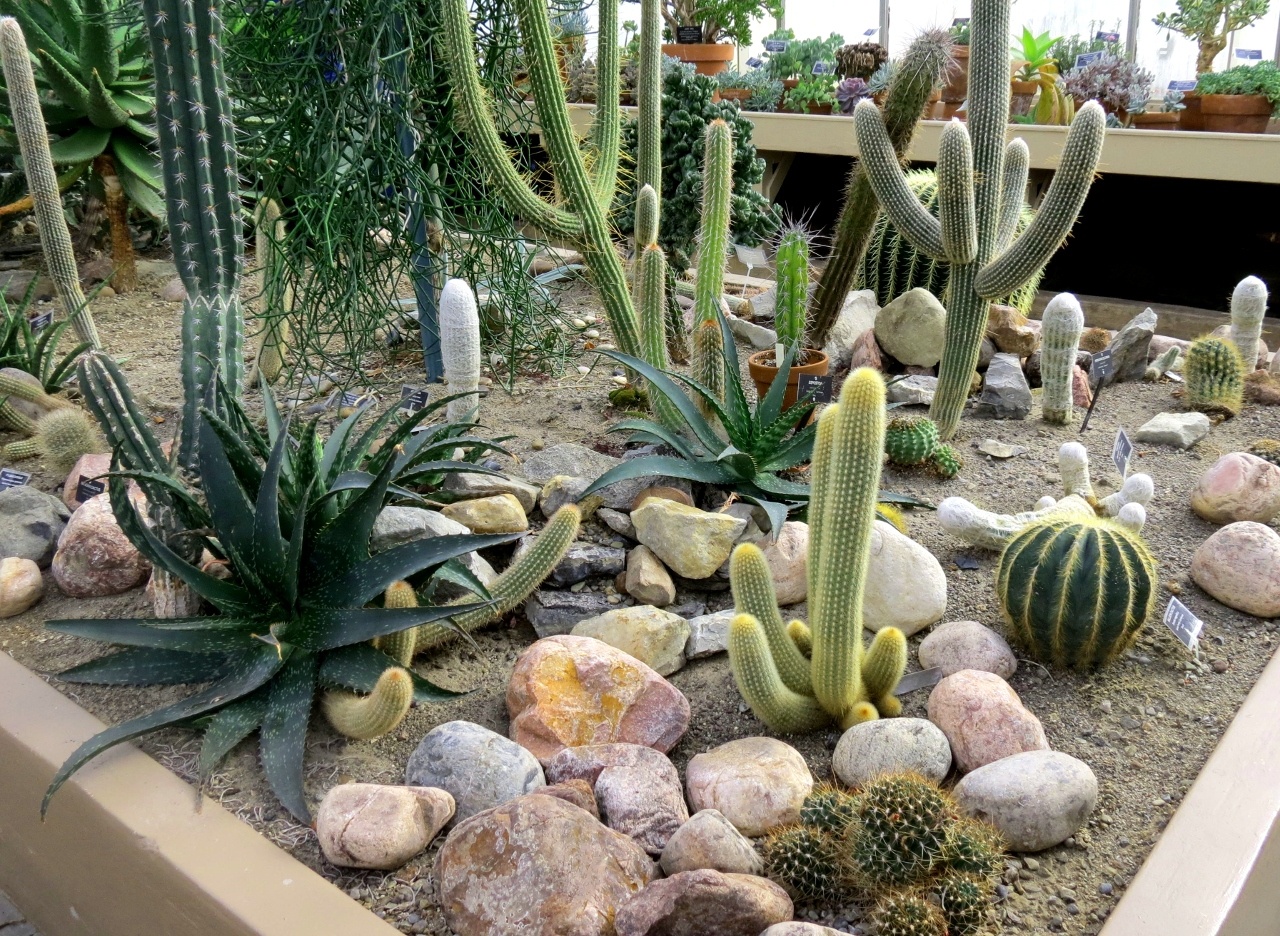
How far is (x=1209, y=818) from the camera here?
5.15ft

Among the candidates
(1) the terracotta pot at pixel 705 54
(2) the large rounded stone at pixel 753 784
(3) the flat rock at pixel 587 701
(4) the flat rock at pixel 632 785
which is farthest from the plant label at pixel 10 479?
(1) the terracotta pot at pixel 705 54

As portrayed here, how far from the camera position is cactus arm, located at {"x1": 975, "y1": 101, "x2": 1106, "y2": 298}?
103 inches

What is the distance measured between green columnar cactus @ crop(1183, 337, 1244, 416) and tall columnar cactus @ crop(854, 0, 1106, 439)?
0.78 metres

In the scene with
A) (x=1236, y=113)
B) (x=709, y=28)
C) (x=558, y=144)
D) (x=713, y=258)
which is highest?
(x=709, y=28)

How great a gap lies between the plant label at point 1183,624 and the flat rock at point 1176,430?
1.17 m

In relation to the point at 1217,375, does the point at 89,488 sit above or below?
below

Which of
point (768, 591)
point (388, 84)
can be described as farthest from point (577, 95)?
point (768, 591)

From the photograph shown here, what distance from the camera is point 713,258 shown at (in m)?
2.93

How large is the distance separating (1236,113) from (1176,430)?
373 cm

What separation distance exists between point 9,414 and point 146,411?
385 millimetres

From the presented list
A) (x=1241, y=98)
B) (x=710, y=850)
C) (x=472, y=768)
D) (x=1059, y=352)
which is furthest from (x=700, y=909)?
(x=1241, y=98)

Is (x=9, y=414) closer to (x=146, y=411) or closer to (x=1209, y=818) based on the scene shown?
(x=146, y=411)

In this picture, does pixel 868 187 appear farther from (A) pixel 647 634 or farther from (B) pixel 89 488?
(B) pixel 89 488

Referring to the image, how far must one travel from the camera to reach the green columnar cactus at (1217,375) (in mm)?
3244
